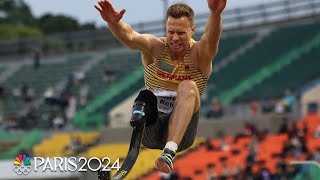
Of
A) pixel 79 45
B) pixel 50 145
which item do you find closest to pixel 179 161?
pixel 50 145

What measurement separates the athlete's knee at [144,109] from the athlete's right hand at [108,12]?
Answer: 0.74 m

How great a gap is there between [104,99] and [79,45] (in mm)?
10093

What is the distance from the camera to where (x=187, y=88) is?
284 inches

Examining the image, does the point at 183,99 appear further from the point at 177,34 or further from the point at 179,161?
the point at 179,161

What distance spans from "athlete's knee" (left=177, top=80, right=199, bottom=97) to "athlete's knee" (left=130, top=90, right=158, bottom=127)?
306 mm

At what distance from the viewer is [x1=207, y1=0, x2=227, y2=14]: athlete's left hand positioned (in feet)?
22.4

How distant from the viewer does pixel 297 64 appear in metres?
26.6

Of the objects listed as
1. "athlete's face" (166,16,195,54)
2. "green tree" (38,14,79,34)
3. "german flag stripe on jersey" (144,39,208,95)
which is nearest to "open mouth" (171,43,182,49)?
"athlete's face" (166,16,195,54)

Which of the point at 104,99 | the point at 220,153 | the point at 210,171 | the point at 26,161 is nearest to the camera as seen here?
the point at 26,161

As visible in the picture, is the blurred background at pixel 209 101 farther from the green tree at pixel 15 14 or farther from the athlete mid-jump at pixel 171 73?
the green tree at pixel 15 14

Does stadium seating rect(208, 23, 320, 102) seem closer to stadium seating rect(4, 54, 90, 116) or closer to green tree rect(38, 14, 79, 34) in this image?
stadium seating rect(4, 54, 90, 116)

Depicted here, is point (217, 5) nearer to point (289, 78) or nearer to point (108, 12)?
point (108, 12)

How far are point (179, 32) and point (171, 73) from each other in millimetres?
425

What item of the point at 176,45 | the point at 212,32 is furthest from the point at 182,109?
the point at 212,32
